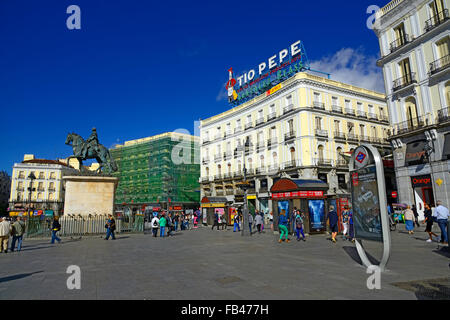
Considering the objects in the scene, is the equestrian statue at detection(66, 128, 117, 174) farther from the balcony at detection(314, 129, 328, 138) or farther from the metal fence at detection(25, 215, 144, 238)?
the balcony at detection(314, 129, 328, 138)

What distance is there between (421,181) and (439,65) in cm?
904

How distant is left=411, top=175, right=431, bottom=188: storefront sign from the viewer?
22.6 metres

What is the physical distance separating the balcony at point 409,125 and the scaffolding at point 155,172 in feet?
117

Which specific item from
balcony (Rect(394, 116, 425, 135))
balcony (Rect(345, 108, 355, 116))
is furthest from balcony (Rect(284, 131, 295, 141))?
balcony (Rect(394, 116, 425, 135))

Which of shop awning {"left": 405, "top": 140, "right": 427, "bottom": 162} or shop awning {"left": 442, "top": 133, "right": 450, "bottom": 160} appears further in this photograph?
shop awning {"left": 405, "top": 140, "right": 427, "bottom": 162}

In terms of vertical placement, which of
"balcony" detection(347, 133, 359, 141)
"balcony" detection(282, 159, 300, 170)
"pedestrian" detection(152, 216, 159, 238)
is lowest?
"pedestrian" detection(152, 216, 159, 238)

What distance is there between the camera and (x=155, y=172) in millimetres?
53531

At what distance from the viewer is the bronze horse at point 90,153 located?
19375 millimetres

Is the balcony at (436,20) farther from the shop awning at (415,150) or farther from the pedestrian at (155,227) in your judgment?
the pedestrian at (155,227)

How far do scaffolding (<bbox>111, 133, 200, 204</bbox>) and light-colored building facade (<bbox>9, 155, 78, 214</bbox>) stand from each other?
500 inches

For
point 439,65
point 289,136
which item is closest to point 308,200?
point 439,65

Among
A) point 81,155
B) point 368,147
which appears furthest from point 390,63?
point 81,155

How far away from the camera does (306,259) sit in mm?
8781
